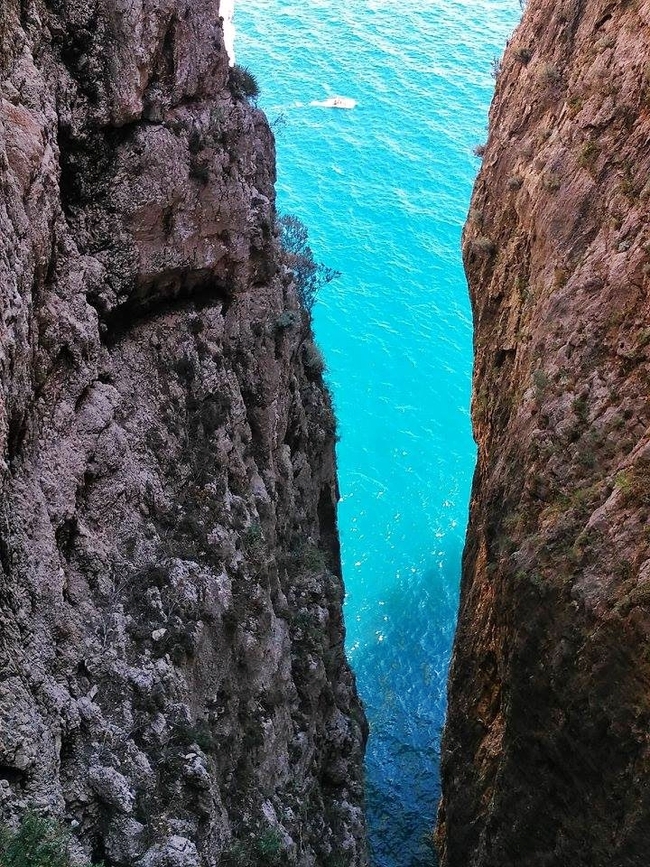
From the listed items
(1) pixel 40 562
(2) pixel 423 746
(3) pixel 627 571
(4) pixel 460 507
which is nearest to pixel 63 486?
(1) pixel 40 562

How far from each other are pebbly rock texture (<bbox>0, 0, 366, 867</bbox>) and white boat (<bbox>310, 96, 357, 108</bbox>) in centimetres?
2334

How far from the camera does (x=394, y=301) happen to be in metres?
27.6

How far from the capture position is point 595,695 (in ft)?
27.2

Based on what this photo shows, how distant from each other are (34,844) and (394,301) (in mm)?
23741

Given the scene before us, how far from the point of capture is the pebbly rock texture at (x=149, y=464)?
648cm

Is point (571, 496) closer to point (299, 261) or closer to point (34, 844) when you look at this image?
point (34, 844)

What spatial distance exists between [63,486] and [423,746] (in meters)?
13.5

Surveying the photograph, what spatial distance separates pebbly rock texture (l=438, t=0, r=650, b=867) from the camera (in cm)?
803

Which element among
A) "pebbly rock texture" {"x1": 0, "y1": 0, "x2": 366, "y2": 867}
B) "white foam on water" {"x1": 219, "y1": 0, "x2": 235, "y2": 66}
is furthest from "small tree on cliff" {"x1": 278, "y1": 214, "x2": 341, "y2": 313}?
"white foam on water" {"x1": 219, "y1": 0, "x2": 235, "y2": 66}

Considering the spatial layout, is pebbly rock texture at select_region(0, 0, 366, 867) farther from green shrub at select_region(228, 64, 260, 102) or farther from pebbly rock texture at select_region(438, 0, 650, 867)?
pebbly rock texture at select_region(438, 0, 650, 867)

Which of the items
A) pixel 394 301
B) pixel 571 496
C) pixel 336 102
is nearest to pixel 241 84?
pixel 571 496

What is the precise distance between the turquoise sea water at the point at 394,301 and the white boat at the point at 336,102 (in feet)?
0.98

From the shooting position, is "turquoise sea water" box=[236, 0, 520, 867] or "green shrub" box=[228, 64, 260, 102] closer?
"green shrub" box=[228, 64, 260, 102]

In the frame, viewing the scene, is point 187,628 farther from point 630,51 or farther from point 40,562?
point 630,51
